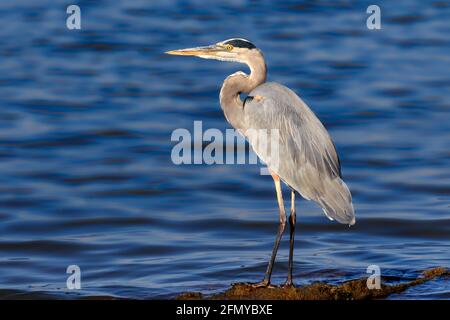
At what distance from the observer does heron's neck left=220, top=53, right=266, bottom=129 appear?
9.35 metres

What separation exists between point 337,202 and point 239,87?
1.44 meters

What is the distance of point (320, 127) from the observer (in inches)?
359

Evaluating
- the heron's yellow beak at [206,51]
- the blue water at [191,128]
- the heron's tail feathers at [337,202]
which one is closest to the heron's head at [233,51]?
the heron's yellow beak at [206,51]

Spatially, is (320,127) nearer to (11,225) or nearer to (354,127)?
(11,225)

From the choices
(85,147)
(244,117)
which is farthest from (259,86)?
(85,147)

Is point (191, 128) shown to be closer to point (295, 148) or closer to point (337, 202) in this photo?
point (295, 148)

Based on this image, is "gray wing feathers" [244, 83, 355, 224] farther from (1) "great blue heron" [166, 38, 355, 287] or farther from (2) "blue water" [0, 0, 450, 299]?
(2) "blue water" [0, 0, 450, 299]

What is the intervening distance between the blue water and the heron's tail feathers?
82 cm

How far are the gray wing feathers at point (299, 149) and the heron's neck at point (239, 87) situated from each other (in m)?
0.25

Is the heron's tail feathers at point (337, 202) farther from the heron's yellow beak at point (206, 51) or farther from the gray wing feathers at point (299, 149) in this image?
the heron's yellow beak at point (206, 51)

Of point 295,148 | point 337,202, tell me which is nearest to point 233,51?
point 295,148

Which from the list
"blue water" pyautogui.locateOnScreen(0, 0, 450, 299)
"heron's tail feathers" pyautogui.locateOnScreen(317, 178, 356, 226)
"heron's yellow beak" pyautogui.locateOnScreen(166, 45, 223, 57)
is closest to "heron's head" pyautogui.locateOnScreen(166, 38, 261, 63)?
"heron's yellow beak" pyautogui.locateOnScreen(166, 45, 223, 57)

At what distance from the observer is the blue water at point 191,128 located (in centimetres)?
1038

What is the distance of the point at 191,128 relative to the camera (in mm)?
15086
